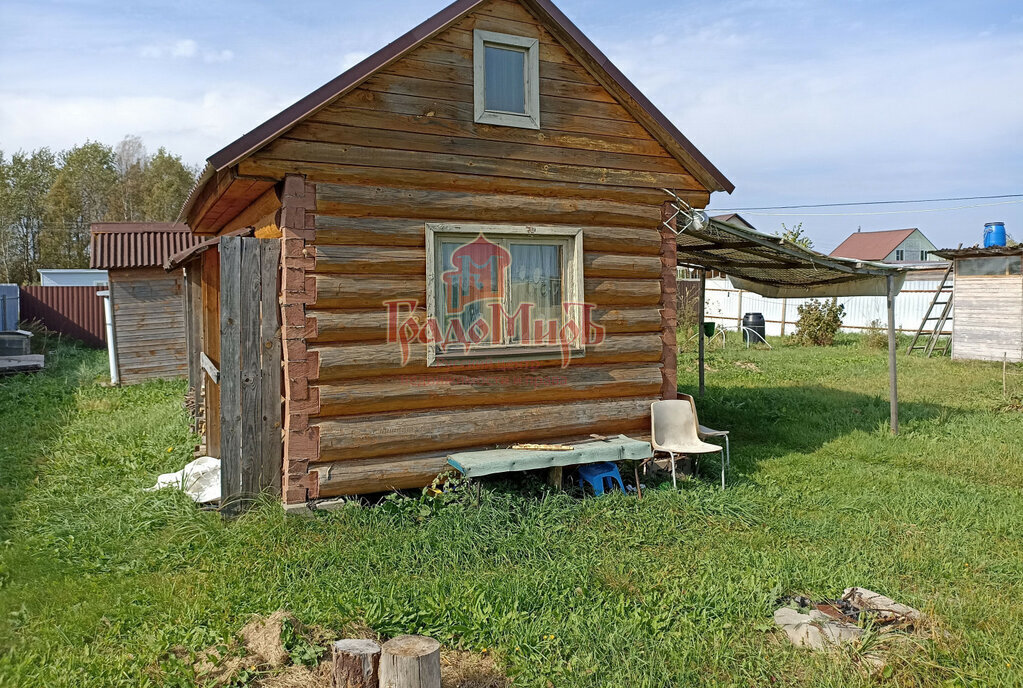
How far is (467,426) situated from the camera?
692cm

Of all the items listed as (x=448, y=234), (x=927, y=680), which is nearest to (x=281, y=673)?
(x=927, y=680)

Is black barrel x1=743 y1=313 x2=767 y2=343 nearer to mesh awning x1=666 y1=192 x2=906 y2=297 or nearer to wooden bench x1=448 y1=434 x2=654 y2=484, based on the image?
mesh awning x1=666 y1=192 x2=906 y2=297

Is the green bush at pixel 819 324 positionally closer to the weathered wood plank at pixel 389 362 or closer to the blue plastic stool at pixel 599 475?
the weathered wood plank at pixel 389 362

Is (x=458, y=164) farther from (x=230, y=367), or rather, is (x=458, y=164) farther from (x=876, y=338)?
(x=876, y=338)

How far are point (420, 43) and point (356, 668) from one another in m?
5.29

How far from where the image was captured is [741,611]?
4672 millimetres

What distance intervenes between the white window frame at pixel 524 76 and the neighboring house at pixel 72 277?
84.9ft

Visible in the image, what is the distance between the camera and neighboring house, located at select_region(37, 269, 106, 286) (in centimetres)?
2783

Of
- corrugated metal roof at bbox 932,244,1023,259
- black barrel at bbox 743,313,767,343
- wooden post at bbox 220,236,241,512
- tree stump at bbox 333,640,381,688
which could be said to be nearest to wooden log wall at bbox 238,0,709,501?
wooden post at bbox 220,236,241,512

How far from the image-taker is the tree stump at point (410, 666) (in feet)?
11.1

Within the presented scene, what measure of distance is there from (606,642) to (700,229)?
5013 mm

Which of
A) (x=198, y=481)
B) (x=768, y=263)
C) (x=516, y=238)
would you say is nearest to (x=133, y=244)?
(x=198, y=481)

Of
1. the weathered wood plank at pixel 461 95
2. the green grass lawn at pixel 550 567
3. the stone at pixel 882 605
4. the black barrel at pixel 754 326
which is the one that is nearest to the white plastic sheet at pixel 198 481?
the green grass lawn at pixel 550 567

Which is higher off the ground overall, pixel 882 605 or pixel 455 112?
pixel 455 112
